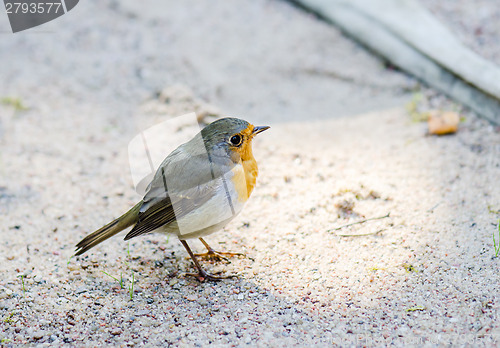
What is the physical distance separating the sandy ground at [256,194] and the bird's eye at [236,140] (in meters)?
0.75

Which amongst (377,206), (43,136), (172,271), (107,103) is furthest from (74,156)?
(377,206)

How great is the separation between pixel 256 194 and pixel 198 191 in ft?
3.38

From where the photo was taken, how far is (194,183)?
3.02 metres

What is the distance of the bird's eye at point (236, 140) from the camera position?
3109 millimetres

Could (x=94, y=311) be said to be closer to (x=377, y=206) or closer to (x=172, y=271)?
(x=172, y=271)

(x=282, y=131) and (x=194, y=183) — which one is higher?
(x=194, y=183)

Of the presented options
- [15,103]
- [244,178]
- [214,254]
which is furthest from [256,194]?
[15,103]

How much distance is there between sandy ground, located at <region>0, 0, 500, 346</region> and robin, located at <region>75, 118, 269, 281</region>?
37 centimetres

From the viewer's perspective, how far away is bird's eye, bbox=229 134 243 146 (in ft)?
→ 10.2

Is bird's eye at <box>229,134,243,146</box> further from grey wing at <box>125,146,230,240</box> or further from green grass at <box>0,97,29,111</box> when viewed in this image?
green grass at <box>0,97,29,111</box>

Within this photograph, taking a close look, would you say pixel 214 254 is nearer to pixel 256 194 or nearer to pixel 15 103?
pixel 256 194

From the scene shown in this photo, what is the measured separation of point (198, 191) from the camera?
3012 millimetres

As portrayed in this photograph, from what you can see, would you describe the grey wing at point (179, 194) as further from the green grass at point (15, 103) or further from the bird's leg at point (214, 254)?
the green grass at point (15, 103)

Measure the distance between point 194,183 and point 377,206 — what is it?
1365mm
